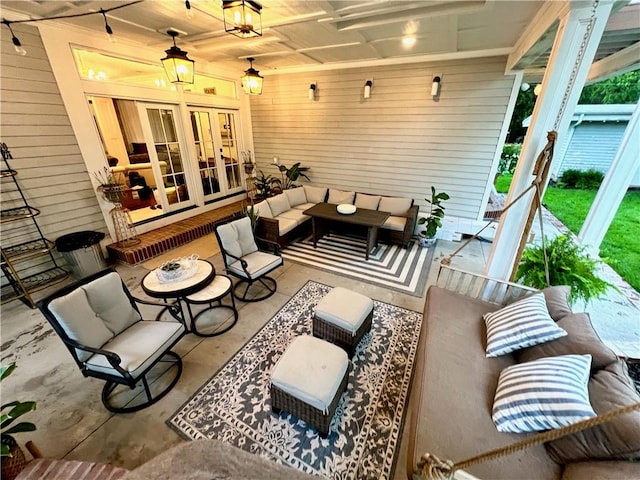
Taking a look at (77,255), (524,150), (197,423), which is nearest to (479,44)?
(524,150)

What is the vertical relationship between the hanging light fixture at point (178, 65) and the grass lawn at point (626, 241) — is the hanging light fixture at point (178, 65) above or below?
above

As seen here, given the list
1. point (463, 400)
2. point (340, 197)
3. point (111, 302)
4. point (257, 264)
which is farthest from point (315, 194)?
point (463, 400)

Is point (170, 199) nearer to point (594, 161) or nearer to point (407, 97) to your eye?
point (407, 97)

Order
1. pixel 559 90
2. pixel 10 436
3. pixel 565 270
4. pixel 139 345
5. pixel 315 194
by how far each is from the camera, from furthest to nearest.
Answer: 1. pixel 315 194
2. pixel 565 270
3. pixel 559 90
4. pixel 139 345
5. pixel 10 436

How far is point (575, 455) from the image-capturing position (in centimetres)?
115

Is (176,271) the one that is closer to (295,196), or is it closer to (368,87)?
(295,196)

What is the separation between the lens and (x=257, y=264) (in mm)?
3066

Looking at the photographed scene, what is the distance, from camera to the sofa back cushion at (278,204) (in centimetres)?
457

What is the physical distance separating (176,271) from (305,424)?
1.75 metres

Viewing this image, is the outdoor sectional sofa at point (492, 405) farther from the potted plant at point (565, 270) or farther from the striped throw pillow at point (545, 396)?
the potted plant at point (565, 270)

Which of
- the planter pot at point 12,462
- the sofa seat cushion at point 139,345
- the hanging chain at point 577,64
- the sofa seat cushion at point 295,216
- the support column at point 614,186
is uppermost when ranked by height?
the hanging chain at point 577,64

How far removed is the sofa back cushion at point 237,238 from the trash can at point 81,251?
6.80 feet

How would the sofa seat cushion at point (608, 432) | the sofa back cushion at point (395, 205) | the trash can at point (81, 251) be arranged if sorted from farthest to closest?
the sofa back cushion at point (395, 205) → the trash can at point (81, 251) → the sofa seat cushion at point (608, 432)

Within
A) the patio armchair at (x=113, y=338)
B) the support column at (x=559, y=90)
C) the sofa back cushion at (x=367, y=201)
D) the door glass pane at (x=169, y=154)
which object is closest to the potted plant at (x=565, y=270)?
the support column at (x=559, y=90)
